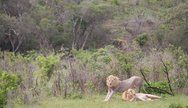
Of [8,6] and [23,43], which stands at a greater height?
[8,6]

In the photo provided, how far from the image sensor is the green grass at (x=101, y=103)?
36.1ft

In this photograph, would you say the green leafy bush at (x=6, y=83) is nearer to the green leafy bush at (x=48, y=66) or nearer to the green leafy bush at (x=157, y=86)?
the green leafy bush at (x=48, y=66)

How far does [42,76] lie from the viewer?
13.9 m

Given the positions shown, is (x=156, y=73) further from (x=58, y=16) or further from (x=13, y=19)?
(x=58, y=16)

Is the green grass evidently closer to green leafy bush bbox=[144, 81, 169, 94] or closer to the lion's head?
the lion's head

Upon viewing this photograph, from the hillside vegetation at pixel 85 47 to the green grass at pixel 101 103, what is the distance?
0.41m

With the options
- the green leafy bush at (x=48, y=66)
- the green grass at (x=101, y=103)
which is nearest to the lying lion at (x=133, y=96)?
the green grass at (x=101, y=103)

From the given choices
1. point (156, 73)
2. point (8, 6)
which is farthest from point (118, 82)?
point (8, 6)

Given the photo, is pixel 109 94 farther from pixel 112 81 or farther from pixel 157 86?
pixel 157 86

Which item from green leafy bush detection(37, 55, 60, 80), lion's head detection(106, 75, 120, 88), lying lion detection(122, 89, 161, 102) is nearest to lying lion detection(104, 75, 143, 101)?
lion's head detection(106, 75, 120, 88)

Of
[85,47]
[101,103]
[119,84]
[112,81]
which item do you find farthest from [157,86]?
[85,47]

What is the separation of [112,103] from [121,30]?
29445mm

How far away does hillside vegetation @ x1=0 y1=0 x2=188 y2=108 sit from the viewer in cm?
1341

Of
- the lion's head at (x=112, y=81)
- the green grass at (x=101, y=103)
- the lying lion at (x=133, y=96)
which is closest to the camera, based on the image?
the green grass at (x=101, y=103)
